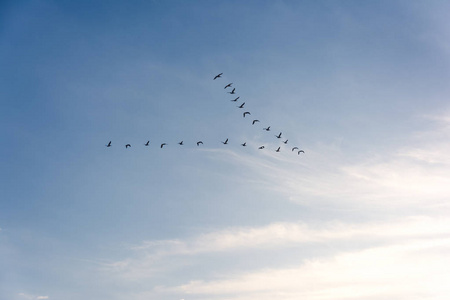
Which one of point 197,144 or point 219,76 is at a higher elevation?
point 219,76

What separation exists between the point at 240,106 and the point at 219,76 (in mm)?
14181

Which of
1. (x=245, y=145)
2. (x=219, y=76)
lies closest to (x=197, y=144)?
(x=245, y=145)

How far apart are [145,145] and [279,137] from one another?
43928 mm

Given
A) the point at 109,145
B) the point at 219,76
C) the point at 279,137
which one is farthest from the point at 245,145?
the point at 109,145

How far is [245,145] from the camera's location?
158375 mm

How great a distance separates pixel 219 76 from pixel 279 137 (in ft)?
101

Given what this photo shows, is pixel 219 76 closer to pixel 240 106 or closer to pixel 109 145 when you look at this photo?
pixel 240 106

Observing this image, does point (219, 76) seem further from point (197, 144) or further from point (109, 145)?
point (109, 145)

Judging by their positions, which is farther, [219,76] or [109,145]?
[109,145]

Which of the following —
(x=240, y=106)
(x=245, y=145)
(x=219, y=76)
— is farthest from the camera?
(x=245, y=145)

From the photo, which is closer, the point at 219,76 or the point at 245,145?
the point at 219,76

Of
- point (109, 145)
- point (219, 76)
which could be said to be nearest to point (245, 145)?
point (219, 76)

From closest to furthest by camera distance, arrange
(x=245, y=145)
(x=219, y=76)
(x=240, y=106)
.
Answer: (x=219, y=76) < (x=240, y=106) < (x=245, y=145)

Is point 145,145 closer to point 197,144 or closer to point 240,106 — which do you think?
point 197,144
